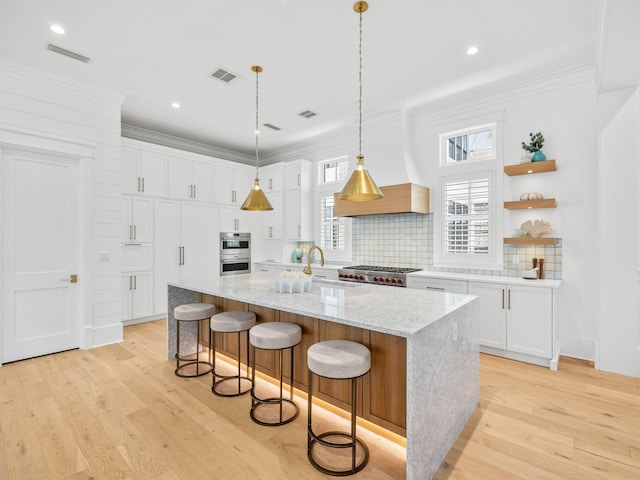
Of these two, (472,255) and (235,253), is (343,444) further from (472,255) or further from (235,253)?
(235,253)

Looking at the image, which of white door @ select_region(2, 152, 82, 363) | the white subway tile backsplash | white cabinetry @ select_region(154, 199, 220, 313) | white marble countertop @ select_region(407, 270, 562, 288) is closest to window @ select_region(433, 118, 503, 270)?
the white subway tile backsplash

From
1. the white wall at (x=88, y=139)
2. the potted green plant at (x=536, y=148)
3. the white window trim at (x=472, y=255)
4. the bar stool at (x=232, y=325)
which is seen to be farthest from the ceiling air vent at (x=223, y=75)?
the potted green plant at (x=536, y=148)

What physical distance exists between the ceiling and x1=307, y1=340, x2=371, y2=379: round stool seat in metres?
2.51

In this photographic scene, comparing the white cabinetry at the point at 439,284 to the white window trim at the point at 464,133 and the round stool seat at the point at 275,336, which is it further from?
the round stool seat at the point at 275,336

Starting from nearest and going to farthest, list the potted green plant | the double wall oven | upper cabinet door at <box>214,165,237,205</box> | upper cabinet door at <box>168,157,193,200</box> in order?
the potted green plant, upper cabinet door at <box>168,157,193,200</box>, upper cabinet door at <box>214,165,237,205</box>, the double wall oven

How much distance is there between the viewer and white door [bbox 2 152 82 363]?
11.1 ft

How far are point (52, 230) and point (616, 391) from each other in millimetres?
5777

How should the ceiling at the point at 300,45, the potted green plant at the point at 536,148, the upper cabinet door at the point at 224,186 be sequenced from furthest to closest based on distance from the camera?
the upper cabinet door at the point at 224,186, the potted green plant at the point at 536,148, the ceiling at the point at 300,45

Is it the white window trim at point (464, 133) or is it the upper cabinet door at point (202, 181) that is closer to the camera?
the white window trim at point (464, 133)

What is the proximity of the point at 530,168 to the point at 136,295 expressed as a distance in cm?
543

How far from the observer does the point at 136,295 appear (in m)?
4.78

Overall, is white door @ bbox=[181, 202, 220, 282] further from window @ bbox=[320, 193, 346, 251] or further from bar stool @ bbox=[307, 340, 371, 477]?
bar stool @ bbox=[307, 340, 371, 477]

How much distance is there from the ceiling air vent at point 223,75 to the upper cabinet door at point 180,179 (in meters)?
2.07

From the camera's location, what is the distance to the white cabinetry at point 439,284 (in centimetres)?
369
